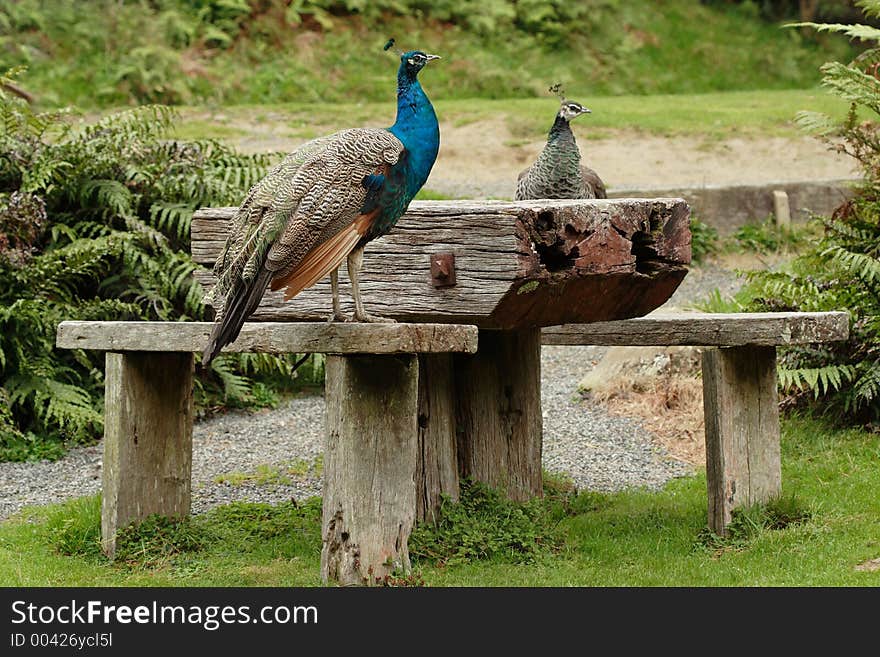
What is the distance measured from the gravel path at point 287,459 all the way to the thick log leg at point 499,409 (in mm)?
1048

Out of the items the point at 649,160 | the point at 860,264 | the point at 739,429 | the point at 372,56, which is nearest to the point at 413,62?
the point at 739,429

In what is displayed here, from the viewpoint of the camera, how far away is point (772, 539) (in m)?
5.91

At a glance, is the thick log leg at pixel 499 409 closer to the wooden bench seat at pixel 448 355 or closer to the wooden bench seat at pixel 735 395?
the wooden bench seat at pixel 448 355

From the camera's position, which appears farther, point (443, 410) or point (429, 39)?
point (429, 39)

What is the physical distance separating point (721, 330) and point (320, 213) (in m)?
2.28

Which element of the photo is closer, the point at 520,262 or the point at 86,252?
the point at 520,262

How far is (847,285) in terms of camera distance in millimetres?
7973

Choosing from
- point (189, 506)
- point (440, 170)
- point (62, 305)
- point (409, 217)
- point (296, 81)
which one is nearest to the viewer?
point (409, 217)

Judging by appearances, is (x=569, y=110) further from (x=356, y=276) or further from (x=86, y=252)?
(x=86, y=252)

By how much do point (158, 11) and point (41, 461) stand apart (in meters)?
13.0

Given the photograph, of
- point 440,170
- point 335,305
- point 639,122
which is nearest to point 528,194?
point 335,305

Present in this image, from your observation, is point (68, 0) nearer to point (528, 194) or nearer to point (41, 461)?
point (41, 461)

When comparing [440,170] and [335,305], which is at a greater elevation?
[440,170]

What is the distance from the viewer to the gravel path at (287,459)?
298 inches
